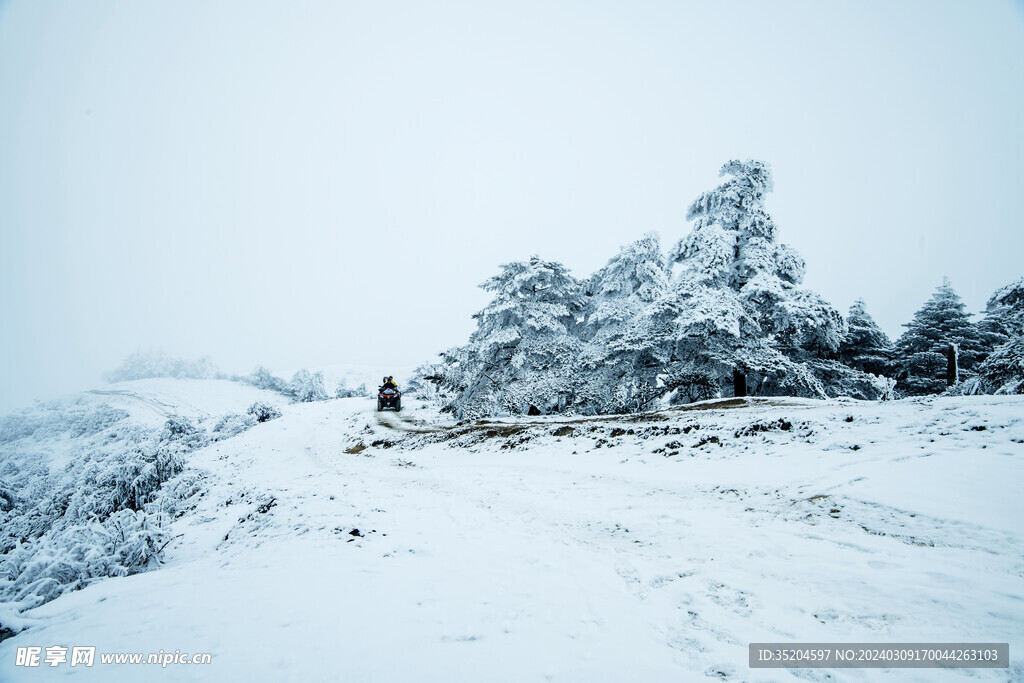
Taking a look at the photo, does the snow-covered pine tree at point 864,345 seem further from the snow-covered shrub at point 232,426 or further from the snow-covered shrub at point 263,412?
the snow-covered shrub at point 263,412

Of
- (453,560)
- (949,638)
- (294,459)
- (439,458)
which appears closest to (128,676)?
(453,560)

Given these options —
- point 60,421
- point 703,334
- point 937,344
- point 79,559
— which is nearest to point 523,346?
point 703,334

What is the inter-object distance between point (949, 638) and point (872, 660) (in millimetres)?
581

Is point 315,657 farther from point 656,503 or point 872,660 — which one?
point 656,503

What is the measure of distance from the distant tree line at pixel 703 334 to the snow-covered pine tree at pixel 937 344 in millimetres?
74

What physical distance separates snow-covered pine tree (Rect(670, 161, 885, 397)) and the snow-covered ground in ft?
18.5

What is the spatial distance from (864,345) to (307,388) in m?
58.4

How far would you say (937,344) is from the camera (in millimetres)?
22969


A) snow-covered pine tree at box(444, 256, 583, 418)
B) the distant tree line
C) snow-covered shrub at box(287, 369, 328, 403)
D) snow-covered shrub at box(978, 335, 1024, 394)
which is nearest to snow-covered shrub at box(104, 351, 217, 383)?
snow-covered shrub at box(287, 369, 328, 403)

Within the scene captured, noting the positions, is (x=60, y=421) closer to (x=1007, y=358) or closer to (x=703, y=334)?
(x=703, y=334)

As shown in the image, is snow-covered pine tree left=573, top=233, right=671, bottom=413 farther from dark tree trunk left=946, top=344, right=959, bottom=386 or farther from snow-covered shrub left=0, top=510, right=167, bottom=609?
dark tree trunk left=946, top=344, right=959, bottom=386

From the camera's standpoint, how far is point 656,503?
625cm

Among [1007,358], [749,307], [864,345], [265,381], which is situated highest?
[749,307]

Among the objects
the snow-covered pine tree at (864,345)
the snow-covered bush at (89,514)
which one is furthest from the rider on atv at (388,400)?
the snow-covered pine tree at (864,345)
